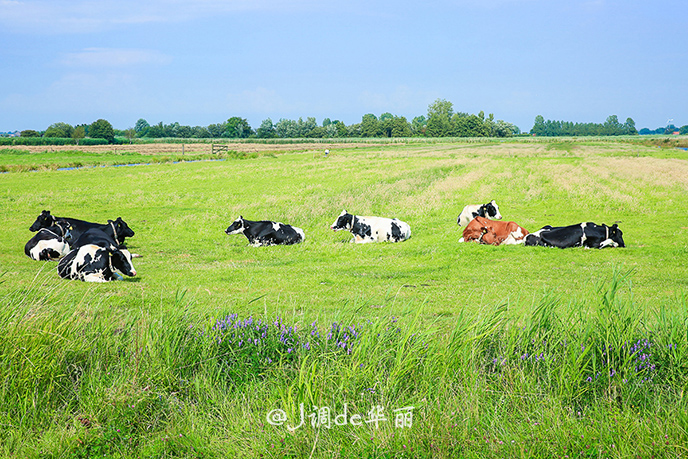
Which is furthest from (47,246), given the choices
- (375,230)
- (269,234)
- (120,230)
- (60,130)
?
(60,130)

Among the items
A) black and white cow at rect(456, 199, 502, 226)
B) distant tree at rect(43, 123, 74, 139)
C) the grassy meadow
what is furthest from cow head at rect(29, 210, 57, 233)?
distant tree at rect(43, 123, 74, 139)

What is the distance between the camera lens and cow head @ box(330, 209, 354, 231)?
18953 millimetres

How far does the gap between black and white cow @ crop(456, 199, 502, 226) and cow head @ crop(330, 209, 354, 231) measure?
5006 millimetres

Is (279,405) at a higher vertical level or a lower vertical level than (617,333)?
lower

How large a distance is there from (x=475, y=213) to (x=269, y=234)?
872 centimetres

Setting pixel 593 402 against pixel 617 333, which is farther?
pixel 617 333

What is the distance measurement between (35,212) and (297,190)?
47.1ft

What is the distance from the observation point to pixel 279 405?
5.46 meters

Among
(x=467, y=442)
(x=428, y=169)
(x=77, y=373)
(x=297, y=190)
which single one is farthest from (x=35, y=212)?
(x=428, y=169)

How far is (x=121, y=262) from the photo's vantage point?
12422mm

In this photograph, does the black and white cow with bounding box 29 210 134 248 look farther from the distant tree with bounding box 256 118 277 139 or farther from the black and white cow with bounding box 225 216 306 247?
the distant tree with bounding box 256 118 277 139

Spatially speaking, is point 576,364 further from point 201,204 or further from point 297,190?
point 297,190

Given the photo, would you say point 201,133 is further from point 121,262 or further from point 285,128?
point 121,262

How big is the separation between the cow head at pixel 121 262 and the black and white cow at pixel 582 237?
11.8 meters
